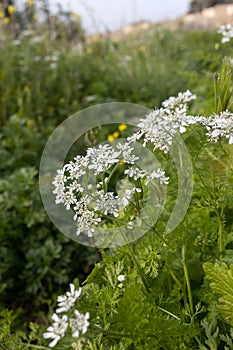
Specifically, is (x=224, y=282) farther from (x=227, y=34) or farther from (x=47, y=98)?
(x=47, y=98)

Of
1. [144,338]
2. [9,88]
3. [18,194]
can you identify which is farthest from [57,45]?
[144,338]

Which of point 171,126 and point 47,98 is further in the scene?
point 47,98

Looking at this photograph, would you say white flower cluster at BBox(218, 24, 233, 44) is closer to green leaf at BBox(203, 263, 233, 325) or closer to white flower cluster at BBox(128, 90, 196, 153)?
white flower cluster at BBox(128, 90, 196, 153)

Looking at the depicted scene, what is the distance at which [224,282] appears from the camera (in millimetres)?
958

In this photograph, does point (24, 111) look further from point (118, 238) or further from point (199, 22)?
point (199, 22)

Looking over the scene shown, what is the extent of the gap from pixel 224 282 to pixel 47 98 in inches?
120

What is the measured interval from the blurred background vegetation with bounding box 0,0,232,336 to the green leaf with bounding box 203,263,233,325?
940 millimetres

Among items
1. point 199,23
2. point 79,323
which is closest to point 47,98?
point 79,323

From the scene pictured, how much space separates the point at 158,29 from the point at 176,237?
5542 mm

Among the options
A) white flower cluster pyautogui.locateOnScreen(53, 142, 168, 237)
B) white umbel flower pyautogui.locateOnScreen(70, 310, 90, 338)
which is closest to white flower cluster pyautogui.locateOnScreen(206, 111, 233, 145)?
white flower cluster pyautogui.locateOnScreen(53, 142, 168, 237)

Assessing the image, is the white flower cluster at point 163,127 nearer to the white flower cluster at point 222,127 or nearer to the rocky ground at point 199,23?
the white flower cluster at point 222,127

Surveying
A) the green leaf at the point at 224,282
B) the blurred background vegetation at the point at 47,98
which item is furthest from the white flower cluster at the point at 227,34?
the green leaf at the point at 224,282

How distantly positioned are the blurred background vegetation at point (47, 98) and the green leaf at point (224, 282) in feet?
3.08

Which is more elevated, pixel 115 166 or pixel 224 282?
pixel 115 166
